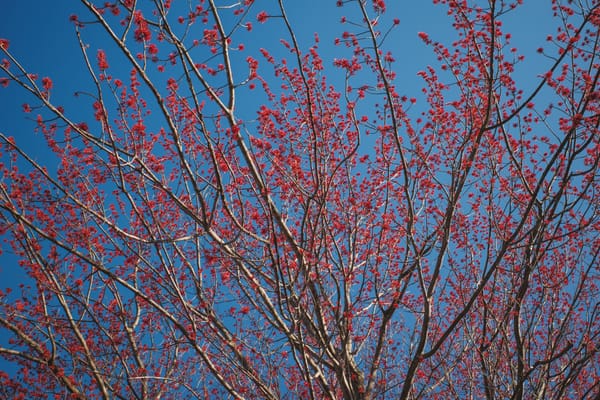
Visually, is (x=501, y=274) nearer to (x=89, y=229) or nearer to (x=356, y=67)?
(x=356, y=67)

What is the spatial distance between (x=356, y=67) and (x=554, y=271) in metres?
4.30

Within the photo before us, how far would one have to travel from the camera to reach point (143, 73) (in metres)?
3.64

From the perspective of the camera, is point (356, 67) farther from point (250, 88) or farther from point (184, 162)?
point (184, 162)

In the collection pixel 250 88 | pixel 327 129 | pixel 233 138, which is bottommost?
pixel 233 138

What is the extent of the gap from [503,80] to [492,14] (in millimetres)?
1108

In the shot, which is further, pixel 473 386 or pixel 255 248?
pixel 473 386

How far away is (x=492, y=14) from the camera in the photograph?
425cm

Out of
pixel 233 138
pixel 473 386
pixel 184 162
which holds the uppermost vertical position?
pixel 233 138

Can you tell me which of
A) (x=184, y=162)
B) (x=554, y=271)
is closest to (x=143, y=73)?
(x=184, y=162)

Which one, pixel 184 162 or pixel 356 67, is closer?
pixel 184 162

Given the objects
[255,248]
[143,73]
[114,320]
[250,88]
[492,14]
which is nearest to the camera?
[143,73]

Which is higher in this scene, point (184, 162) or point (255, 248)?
point (255, 248)

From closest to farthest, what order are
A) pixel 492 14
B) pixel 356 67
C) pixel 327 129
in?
pixel 492 14 < pixel 356 67 < pixel 327 129

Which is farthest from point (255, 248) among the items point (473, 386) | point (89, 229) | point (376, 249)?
point (473, 386)
